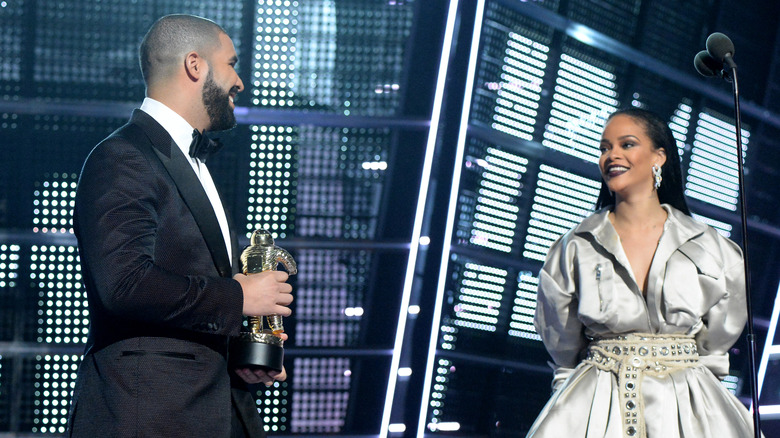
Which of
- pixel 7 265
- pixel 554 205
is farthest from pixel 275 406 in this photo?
pixel 554 205

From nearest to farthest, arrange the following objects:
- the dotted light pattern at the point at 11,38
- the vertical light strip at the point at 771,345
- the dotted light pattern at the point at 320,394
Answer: the dotted light pattern at the point at 11,38 < the dotted light pattern at the point at 320,394 < the vertical light strip at the point at 771,345

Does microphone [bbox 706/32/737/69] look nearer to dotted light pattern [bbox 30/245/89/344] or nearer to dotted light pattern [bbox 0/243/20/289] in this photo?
dotted light pattern [bbox 30/245/89/344]

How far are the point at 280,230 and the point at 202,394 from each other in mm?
2145

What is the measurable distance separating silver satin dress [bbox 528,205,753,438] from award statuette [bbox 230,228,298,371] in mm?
1126

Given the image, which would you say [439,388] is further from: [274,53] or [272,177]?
[274,53]

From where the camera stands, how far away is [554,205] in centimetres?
490

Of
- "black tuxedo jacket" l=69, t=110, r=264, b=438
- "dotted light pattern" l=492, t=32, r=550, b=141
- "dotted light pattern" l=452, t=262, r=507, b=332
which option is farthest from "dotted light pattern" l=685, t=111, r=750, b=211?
"black tuxedo jacket" l=69, t=110, r=264, b=438

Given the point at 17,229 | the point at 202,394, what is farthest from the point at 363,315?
the point at 202,394

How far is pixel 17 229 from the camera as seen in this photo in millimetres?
4035

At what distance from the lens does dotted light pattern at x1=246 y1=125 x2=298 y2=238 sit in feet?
14.1

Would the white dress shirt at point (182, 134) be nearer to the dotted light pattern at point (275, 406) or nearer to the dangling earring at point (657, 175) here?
the dangling earring at point (657, 175)

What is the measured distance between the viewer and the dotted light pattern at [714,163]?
5.22 m

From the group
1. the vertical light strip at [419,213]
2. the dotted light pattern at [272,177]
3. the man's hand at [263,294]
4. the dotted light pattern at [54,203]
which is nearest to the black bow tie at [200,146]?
the man's hand at [263,294]

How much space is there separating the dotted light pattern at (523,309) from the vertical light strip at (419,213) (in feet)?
2.29
